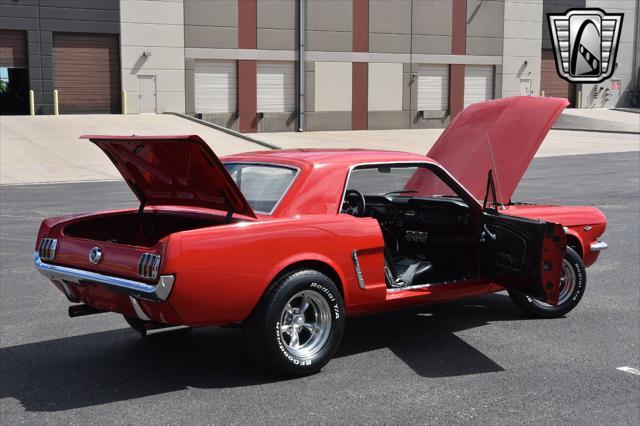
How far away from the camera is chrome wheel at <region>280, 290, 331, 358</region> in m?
5.47

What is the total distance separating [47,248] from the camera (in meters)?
5.82

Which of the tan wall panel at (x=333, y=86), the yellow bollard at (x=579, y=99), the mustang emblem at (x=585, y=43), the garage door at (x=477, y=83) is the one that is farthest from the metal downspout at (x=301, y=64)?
the yellow bollard at (x=579, y=99)

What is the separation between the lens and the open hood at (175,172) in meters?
5.25

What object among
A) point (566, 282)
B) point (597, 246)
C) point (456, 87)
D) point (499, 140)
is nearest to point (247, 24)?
point (456, 87)

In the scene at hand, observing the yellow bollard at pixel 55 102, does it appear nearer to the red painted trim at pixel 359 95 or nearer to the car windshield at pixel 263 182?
the red painted trim at pixel 359 95

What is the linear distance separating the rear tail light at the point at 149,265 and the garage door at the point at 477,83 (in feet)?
135

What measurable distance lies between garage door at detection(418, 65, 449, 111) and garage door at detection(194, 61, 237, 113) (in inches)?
413

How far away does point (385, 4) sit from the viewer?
1638 inches

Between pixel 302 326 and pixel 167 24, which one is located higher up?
pixel 167 24

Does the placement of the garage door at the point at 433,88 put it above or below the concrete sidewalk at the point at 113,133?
above

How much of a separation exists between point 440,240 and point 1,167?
19.3m

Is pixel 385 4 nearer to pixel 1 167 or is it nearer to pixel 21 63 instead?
pixel 21 63

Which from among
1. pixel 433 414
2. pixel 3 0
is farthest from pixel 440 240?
pixel 3 0

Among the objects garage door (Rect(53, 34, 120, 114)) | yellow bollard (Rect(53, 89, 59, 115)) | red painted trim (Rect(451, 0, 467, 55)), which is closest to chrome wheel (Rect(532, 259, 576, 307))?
yellow bollard (Rect(53, 89, 59, 115))
